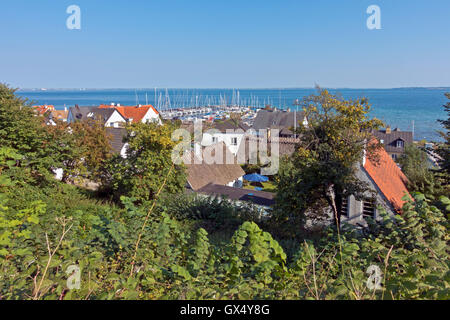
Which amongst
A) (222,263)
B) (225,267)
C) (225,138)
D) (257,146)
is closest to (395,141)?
(257,146)

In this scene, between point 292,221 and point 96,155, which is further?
point 96,155

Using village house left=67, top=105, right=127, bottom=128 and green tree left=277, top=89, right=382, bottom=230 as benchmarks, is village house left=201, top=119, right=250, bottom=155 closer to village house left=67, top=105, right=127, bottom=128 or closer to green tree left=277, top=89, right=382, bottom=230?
village house left=67, top=105, right=127, bottom=128

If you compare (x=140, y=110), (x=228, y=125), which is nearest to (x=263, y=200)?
(x=228, y=125)

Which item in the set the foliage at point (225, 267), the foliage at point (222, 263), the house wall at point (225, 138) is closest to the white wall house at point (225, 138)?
the house wall at point (225, 138)

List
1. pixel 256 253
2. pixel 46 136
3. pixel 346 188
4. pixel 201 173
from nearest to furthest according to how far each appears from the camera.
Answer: pixel 256 253 → pixel 346 188 → pixel 46 136 → pixel 201 173

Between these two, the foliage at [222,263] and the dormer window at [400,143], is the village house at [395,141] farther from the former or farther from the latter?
the foliage at [222,263]
